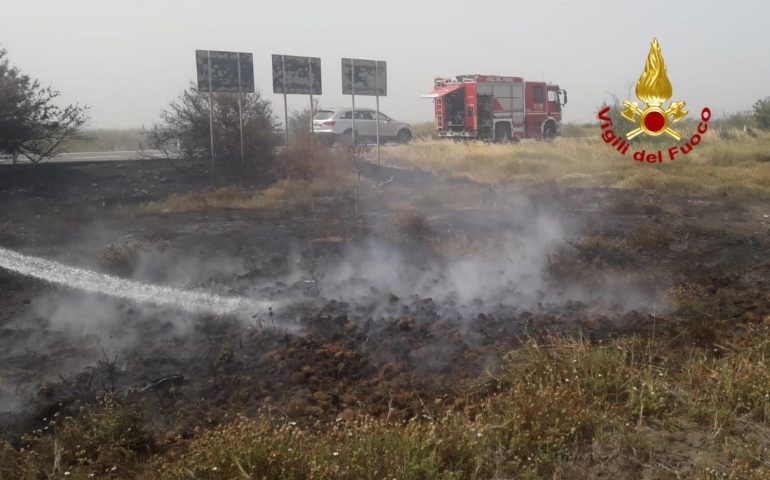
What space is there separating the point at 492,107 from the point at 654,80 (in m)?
17.0

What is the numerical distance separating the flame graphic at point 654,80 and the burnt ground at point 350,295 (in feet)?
5.45

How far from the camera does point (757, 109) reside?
2505 cm

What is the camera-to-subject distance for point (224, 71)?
12773mm

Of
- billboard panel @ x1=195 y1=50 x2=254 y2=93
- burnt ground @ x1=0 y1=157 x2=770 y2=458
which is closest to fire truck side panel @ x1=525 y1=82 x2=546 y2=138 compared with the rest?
billboard panel @ x1=195 y1=50 x2=254 y2=93

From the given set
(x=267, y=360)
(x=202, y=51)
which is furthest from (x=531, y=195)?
(x=267, y=360)

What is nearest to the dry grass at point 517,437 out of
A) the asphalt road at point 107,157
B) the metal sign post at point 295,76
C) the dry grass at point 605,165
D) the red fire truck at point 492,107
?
the dry grass at point 605,165

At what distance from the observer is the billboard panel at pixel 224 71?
40.8ft

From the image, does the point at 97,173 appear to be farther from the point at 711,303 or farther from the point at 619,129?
the point at 619,129

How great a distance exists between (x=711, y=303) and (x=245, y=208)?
703 centimetres

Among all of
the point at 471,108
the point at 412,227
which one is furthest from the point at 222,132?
the point at 471,108

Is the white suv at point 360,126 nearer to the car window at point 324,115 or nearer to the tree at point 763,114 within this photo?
the car window at point 324,115

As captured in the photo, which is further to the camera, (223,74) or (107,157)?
(107,157)

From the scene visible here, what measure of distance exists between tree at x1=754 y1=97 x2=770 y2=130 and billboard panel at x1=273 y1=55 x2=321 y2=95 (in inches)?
692

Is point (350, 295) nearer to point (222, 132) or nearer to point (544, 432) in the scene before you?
point (544, 432)
